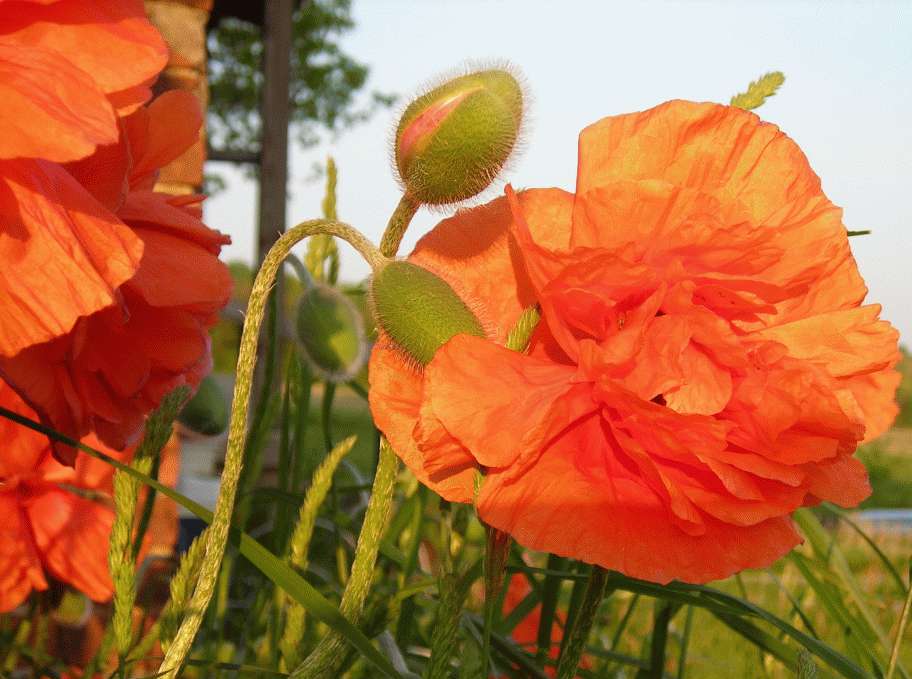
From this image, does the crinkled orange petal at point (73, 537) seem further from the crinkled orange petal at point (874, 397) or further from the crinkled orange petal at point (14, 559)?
the crinkled orange petal at point (874, 397)

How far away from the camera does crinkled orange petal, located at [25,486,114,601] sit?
93 centimetres

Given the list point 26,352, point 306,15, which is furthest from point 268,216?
point 306,15

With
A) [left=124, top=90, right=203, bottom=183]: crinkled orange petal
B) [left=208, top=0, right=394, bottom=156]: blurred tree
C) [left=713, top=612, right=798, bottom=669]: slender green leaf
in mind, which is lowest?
[left=208, top=0, right=394, bottom=156]: blurred tree

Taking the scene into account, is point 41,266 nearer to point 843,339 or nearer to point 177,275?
point 177,275

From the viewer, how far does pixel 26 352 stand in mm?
558

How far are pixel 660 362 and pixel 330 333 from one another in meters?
0.30

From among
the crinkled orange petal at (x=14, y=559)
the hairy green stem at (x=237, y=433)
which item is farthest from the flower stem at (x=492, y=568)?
the crinkled orange petal at (x=14, y=559)

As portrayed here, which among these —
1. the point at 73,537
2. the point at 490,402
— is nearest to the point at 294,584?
the point at 490,402

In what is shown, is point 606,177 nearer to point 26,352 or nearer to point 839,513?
point 26,352

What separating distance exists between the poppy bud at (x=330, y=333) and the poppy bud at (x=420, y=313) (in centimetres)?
21

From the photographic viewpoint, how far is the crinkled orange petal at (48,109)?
0.42 m

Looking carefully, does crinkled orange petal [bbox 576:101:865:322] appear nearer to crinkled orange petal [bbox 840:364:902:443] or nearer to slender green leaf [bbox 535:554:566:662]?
crinkled orange petal [bbox 840:364:902:443]

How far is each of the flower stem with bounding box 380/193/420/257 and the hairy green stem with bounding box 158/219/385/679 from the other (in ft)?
0.06

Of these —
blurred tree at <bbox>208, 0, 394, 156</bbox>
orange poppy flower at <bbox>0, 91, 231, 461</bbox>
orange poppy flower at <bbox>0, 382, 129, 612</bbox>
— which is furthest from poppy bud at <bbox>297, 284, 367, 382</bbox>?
blurred tree at <bbox>208, 0, 394, 156</bbox>
